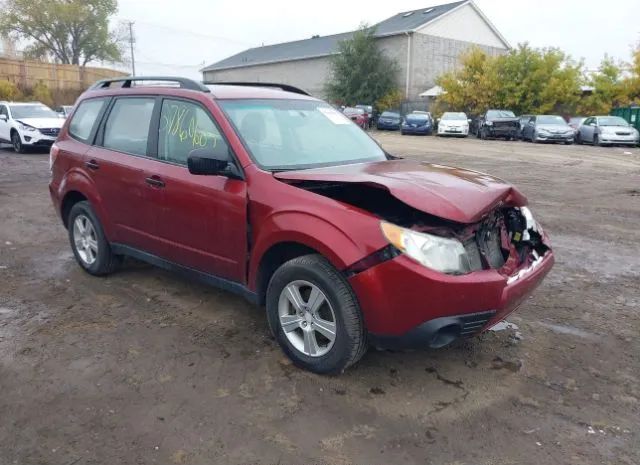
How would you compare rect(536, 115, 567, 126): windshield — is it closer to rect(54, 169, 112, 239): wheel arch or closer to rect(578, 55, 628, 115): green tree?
rect(578, 55, 628, 115): green tree

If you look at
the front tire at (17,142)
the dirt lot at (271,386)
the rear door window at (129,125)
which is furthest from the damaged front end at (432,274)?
the front tire at (17,142)

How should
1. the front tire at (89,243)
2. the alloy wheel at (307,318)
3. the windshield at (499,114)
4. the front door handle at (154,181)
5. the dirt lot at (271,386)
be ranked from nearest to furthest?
the dirt lot at (271,386), the alloy wheel at (307,318), the front door handle at (154,181), the front tire at (89,243), the windshield at (499,114)

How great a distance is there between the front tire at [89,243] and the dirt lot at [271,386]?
0.46 ft

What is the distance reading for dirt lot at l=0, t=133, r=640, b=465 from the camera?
2760 mm

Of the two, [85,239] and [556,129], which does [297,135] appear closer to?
[85,239]

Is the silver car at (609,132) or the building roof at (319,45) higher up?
the building roof at (319,45)

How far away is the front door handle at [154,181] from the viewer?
4.24 metres

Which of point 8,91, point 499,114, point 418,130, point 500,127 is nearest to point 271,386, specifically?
point 500,127

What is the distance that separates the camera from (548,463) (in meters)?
2.64

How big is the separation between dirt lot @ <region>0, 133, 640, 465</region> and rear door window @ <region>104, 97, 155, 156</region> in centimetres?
126

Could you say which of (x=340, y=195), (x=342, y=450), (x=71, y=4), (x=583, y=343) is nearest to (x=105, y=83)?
(x=340, y=195)

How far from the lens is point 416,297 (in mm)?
2984

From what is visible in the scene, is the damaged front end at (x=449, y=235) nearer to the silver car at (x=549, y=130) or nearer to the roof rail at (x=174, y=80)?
the roof rail at (x=174, y=80)

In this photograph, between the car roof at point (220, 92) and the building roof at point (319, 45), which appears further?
the building roof at point (319, 45)
